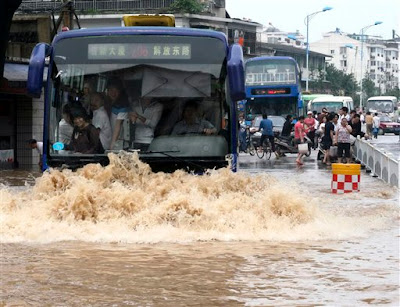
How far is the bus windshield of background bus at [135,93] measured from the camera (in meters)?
14.0

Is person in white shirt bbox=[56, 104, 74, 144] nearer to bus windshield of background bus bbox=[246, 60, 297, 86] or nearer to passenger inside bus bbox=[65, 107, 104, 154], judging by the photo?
passenger inside bus bbox=[65, 107, 104, 154]

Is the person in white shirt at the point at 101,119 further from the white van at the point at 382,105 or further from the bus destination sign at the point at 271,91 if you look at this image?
the white van at the point at 382,105

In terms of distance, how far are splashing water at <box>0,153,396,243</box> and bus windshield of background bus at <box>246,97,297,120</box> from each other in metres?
35.4

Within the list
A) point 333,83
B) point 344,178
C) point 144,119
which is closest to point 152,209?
point 144,119

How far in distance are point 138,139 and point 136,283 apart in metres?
4.69

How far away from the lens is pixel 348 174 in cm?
2156

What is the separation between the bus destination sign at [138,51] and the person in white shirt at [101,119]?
0.59 meters

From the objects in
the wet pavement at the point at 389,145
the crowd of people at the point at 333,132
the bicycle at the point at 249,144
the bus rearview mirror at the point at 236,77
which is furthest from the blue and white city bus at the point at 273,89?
the bus rearview mirror at the point at 236,77

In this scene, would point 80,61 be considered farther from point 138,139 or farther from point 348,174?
point 348,174

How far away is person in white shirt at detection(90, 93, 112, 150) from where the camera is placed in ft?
45.8

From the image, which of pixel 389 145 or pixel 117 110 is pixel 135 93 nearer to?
pixel 117 110

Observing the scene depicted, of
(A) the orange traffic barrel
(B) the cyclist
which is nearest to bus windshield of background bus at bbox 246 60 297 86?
(B) the cyclist

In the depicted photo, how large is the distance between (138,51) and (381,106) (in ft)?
260

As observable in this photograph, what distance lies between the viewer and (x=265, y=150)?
3919cm
